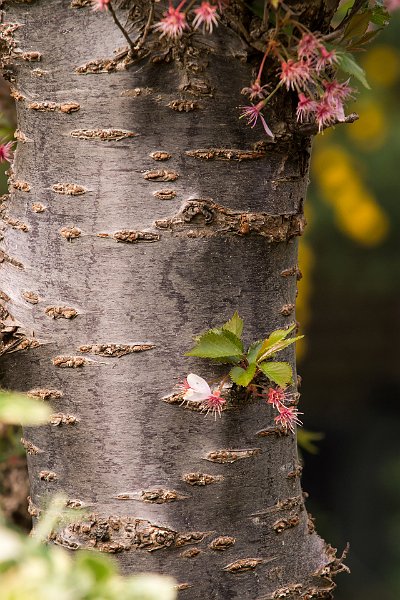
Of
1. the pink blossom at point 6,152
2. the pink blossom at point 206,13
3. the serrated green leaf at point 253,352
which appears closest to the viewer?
the pink blossom at point 206,13

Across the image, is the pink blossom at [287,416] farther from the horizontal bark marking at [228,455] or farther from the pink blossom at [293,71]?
the pink blossom at [293,71]

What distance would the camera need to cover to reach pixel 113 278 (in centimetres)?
77

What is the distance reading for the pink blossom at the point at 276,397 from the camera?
777 mm

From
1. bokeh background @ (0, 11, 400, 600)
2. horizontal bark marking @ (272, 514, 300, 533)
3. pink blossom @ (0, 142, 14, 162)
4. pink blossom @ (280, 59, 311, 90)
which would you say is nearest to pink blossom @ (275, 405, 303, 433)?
horizontal bark marking @ (272, 514, 300, 533)

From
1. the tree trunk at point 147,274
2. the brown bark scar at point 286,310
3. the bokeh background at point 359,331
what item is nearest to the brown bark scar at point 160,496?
the tree trunk at point 147,274

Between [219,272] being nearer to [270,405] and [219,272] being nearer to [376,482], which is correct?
[270,405]

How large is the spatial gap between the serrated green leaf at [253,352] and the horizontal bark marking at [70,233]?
201 mm

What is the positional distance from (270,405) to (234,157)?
255 millimetres

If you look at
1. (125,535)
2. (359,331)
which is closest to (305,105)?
(125,535)

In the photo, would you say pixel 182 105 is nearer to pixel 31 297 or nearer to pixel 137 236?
pixel 137 236

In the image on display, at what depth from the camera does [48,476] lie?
2.71ft

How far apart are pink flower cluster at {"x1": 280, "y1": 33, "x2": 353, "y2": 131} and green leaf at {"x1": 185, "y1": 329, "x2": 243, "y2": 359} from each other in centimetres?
21

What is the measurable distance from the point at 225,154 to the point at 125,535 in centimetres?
39

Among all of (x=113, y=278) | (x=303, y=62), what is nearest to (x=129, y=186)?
(x=113, y=278)
